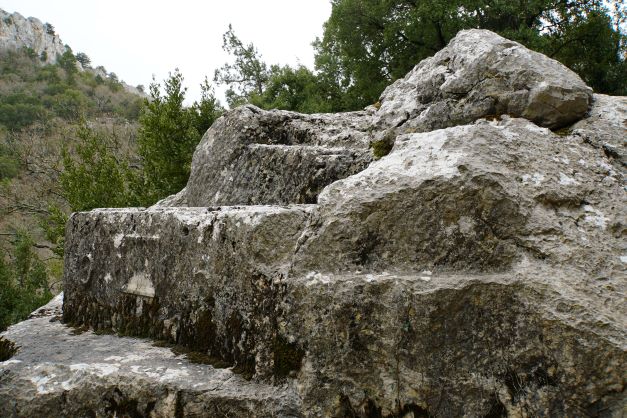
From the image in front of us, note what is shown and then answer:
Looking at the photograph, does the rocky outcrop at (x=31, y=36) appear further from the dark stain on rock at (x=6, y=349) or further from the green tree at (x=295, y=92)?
the dark stain on rock at (x=6, y=349)

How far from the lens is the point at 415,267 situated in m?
2.35

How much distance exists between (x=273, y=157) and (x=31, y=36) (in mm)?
84293

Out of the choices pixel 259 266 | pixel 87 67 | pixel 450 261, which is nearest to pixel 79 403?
pixel 259 266

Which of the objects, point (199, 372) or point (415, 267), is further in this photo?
point (199, 372)

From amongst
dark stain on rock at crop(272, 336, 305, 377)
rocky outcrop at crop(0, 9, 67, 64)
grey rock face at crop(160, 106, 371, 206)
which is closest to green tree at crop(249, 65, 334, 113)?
grey rock face at crop(160, 106, 371, 206)

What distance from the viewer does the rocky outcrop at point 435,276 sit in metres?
2.04

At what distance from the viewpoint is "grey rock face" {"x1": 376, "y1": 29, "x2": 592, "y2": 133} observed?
9.75 feet

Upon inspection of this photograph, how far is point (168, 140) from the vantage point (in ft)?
44.3

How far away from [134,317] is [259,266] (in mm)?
1364

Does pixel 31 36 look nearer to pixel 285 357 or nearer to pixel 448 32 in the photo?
pixel 448 32

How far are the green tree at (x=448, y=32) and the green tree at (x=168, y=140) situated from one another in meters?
7.52

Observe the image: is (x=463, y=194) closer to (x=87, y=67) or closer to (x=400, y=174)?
(x=400, y=174)

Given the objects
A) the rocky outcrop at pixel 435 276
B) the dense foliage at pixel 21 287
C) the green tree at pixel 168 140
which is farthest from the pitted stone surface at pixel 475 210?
the dense foliage at pixel 21 287

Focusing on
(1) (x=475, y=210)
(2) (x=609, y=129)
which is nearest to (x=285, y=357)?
(1) (x=475, y=210)
